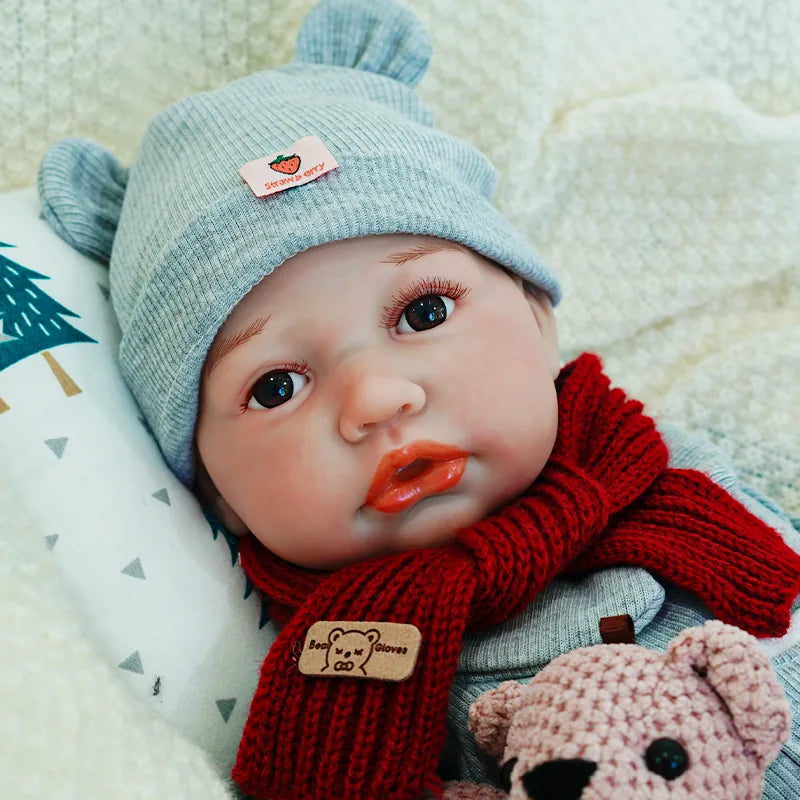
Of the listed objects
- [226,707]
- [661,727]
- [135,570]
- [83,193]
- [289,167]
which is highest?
[289,167]

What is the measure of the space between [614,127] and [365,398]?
79 cm

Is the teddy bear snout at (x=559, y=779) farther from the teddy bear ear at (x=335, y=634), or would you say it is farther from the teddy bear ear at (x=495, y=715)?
the teddy bear ear at (x=335, y=634)

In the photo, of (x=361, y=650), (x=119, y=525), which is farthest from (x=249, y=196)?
(x=361, y=650)

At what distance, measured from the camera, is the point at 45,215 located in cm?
115

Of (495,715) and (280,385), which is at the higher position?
(280,385)

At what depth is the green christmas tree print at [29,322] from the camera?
38.1 inches

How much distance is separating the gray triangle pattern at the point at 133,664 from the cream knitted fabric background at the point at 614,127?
2.72 feet

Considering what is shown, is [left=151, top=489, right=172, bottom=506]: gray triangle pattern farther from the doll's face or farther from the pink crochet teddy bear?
the pink crochet teddy bear

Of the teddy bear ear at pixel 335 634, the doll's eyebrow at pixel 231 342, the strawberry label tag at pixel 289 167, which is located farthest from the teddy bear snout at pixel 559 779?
the strawberry label tag at pixel 289 167

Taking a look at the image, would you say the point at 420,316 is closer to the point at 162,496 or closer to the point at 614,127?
the point at 162,496

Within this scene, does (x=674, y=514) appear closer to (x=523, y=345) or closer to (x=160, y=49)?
(x=523, y=345)

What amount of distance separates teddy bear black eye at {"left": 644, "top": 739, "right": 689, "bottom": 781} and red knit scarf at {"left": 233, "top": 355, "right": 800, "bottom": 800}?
9.0 inches

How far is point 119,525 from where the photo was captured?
91cm

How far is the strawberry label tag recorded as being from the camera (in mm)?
905
